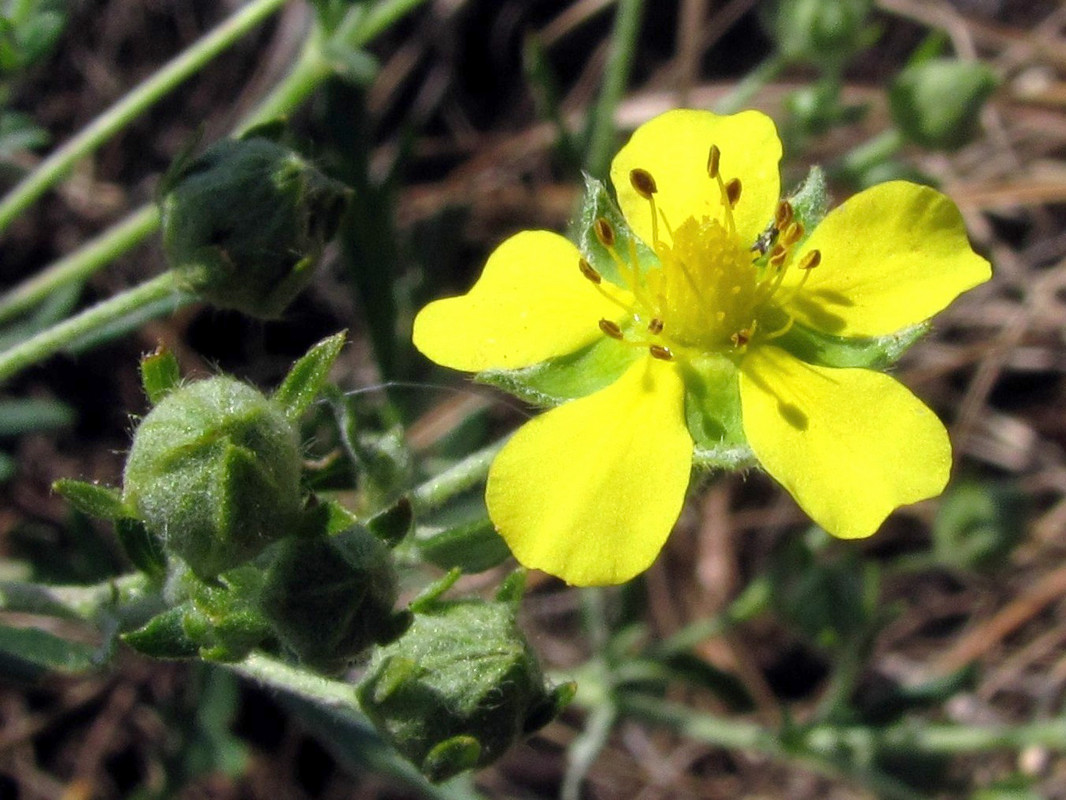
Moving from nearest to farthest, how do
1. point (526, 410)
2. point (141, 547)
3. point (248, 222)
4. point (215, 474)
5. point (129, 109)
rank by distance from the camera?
point (215, 474)
point (141, 547)
point (248, 222)
point (129, 109)
point (526, 410)

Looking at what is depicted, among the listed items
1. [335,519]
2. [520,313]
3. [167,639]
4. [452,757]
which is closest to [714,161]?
[520,313]

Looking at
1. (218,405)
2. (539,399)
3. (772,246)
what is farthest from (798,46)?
(218,405)

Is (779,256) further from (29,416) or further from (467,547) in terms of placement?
(29,416)

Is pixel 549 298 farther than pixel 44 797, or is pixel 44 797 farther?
pixel 44 797

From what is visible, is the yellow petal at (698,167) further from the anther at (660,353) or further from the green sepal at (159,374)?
the green sepal at (159,374)

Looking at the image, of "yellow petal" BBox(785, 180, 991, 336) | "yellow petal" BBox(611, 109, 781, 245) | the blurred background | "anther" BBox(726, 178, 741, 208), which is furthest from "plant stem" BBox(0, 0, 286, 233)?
"yellow petal" BBox(785, 180, 991, 336)

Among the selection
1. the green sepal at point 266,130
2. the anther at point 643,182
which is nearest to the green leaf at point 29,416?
the green sepal at point 266,130

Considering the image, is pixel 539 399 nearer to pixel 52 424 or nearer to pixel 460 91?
pixel 52 424
